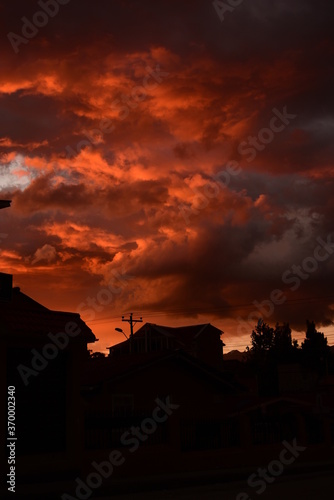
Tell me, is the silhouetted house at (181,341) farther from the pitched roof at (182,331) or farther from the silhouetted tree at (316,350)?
the silhouetted tree at (316,350)

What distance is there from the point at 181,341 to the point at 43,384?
64.0 m

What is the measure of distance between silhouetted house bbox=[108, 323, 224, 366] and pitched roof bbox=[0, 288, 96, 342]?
197 ft

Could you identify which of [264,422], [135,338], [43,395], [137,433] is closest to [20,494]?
[43,395]

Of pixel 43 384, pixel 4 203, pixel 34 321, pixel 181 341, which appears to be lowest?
pixel 43 384

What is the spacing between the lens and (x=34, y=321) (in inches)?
674

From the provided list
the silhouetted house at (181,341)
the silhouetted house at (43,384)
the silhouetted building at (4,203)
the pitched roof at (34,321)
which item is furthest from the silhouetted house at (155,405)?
the silhouetted house at (181,341)

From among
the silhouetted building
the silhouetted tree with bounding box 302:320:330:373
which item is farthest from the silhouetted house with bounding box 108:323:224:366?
the silhouetted building

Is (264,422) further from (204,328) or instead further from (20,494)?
(204,328)

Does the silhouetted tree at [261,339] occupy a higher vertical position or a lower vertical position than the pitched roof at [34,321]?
higher

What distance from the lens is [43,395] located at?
56.9 ft

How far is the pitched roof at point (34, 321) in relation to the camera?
1641cm

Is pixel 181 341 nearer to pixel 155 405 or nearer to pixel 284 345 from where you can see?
pixel 284 345

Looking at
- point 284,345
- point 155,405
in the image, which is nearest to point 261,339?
point 284,345

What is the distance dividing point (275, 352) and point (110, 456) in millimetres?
91962
